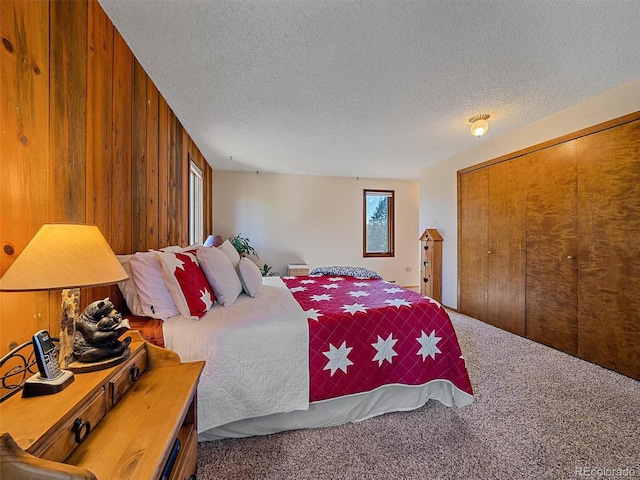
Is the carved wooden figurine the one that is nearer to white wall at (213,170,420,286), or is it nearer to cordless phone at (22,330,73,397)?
cordless phone at (22,330,73,397)

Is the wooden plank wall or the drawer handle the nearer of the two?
the drawer handle

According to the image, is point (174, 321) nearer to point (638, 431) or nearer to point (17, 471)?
point (17, 471)

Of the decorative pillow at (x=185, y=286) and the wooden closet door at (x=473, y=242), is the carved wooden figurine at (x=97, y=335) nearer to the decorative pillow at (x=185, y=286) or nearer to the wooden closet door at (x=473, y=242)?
the decorative pillow at (x=185, y=286)

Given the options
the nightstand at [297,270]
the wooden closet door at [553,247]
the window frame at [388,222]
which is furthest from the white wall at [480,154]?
the nightstand at [297,270]

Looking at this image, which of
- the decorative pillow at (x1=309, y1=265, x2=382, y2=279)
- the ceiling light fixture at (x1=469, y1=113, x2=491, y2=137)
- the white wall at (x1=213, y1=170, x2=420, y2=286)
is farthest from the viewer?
the white wall at (x1=213, y1=170, x2=420, y2=286)

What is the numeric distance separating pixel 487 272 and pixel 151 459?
3844mm

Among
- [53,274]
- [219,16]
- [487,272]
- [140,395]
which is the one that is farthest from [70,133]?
[487,272]

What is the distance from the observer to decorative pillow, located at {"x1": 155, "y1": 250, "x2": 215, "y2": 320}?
1513mm

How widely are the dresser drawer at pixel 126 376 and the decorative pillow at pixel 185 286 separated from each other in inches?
16.6

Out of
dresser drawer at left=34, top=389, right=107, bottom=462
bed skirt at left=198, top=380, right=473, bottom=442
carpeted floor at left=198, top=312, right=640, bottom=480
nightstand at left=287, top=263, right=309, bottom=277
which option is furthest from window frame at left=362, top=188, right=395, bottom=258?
dresser drawer at left=34, top=389, right=107, bottom=462

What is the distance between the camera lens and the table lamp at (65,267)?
2.42ft

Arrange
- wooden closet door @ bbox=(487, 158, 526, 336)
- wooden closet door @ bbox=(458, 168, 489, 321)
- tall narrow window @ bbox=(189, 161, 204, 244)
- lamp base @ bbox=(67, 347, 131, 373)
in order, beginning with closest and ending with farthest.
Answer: lamp base @ bbox=(67, 347, 131, 373)
wooden closet door @ bbox=(487, 158, 526, 336)
wooden closet door @ bbox=(458, 168, 489, 321)
tall narrow window @ bbox=(189, 161, 204, 244)

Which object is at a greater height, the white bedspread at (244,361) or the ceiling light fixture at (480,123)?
the ceiling light fixture at (480,123)

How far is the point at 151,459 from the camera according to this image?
648mm
